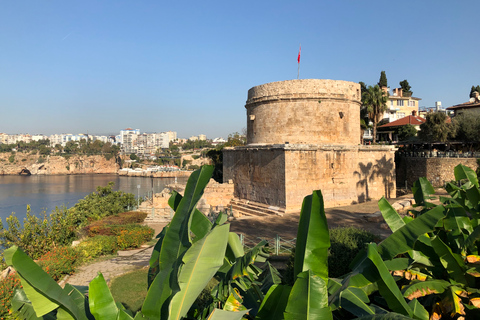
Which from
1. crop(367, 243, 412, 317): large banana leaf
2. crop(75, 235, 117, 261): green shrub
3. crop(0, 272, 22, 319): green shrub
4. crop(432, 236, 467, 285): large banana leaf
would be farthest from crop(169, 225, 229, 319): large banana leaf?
crop(75, 235, 117, 261): green shrub

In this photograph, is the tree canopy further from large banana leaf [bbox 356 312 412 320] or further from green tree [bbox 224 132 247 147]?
large banana leaf [bbox 356 312 412 320]

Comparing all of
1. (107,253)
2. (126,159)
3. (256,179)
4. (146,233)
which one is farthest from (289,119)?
(126,159)

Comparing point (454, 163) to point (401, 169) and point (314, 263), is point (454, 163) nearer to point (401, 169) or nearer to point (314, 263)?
point (401, 169)

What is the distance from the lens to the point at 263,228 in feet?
42.1

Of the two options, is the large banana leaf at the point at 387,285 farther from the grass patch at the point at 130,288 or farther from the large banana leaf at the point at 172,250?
the grass patch at the point at 130,288

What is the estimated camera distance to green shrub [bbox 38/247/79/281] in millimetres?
8908

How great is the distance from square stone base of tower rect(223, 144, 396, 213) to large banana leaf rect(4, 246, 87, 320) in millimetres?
13710

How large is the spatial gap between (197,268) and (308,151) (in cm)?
1413

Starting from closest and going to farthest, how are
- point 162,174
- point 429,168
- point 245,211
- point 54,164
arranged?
point 245,211 < point 429,168 < point 162,174 < point 54,164

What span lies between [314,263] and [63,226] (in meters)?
13.6

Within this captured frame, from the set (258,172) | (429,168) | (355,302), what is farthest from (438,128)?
(355,302)

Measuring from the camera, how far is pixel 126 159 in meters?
118

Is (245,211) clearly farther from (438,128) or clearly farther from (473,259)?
(438,128)

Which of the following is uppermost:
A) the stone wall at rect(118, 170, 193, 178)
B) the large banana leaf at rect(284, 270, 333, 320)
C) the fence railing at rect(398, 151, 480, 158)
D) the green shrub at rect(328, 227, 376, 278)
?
the fence railing at rect(398, 151, 480, 158)
